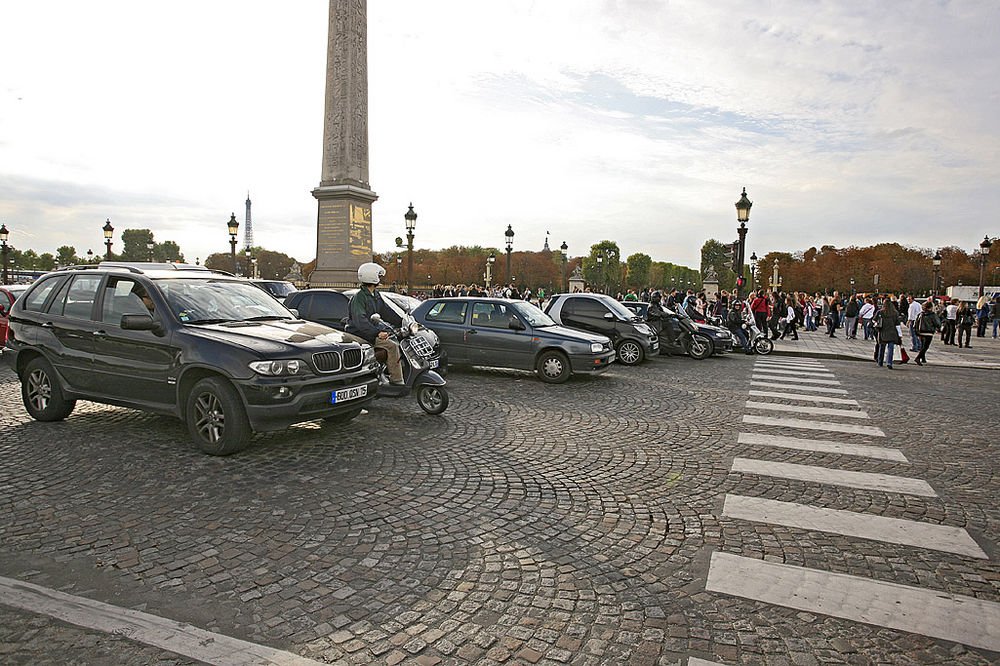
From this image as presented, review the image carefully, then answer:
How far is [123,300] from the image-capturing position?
6645 mm

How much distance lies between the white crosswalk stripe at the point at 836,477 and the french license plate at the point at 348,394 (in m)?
3.74

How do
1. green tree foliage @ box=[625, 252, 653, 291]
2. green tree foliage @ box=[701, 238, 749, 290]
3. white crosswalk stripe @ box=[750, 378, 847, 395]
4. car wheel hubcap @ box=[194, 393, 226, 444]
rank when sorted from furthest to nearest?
green tree foliage @ box=[625, 252, 653, 291]
green tree foliage @ box=[701, 238, 749, 290]
white crosswalk stripe @ box=[750, 378, 847, 395]
car wheel hubcap @ box=[194, 393, 226, 444]

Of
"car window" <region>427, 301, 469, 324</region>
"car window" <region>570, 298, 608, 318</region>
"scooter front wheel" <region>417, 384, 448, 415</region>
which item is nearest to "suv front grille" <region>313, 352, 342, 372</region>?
"scooter front wheel" <region>417, 384, 448, 415</region>

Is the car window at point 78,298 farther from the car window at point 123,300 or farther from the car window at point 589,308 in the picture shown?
the car window at point 589,308

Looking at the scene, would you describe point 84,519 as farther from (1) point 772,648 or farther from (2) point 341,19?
(2) point 341,19

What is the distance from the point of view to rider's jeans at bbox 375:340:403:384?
25.9 ft

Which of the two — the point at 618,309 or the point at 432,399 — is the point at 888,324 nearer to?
the point at 618,309

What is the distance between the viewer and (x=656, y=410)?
887cm

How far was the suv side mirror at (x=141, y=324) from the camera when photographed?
6.07 m

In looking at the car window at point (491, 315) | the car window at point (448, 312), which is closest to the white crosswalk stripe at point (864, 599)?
the car window at point (491, 315)

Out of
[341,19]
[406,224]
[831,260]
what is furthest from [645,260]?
[341,19]

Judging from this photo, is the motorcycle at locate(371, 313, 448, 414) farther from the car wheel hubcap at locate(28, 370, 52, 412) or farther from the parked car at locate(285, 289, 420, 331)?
the car wheel hubcap at locate(28, 370, 52, 412)

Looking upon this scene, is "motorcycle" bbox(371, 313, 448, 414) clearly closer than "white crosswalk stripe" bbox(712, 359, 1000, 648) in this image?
No

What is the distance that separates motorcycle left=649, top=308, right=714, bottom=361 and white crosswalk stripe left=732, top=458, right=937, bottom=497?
10231 millimetres
